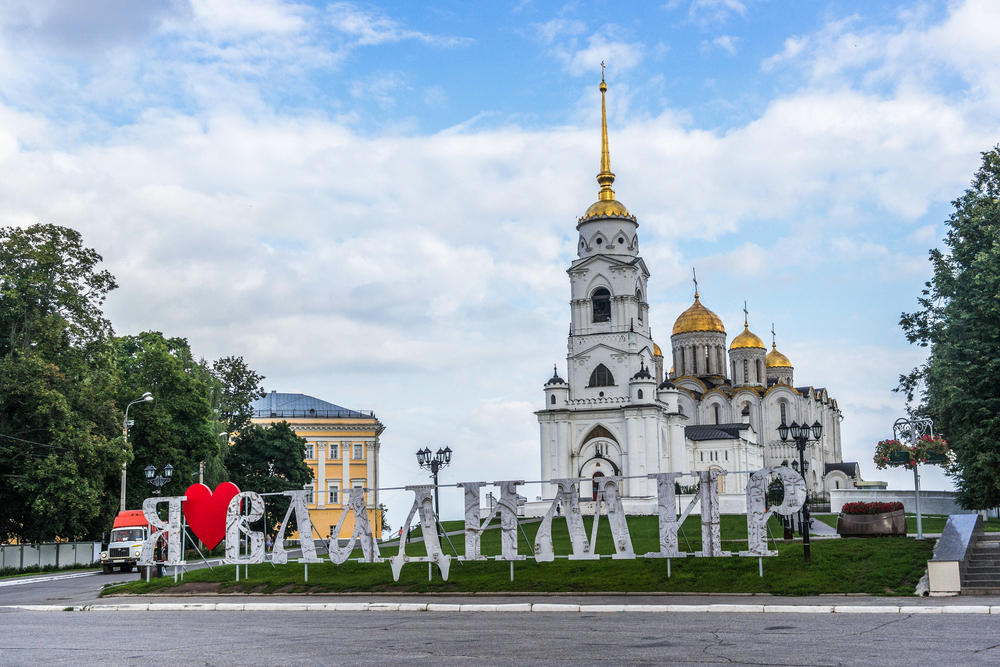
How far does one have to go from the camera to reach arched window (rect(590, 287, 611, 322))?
2783 inches

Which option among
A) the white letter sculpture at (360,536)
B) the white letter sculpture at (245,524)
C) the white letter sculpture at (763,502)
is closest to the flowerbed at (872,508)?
the white letter sculpture at (763,502)

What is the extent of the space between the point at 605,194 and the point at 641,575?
54415mm

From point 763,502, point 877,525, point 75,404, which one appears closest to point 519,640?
point 763,502

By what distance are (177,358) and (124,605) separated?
3042 centimetres

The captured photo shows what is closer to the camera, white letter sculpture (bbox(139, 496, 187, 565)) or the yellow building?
white letter sculpture (bbox(139, 496, 187, 565))

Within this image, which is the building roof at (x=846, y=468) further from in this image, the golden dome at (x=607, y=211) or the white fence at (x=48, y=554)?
the white fence at (x=48, y=554)

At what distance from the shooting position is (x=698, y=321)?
9494 centimetres

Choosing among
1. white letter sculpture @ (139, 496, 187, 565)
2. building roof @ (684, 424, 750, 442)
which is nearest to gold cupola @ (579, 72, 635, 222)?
building roof @ (684, 424, 750, 442)

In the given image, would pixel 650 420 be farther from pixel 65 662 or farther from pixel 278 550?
pixel 65 662

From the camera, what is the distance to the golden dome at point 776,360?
335 feet

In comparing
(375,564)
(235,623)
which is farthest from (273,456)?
(235,623)

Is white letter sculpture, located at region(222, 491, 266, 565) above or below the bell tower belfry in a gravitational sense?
below

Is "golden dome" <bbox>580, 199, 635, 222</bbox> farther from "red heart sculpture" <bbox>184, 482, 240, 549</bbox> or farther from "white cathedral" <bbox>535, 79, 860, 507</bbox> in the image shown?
"red heart sculpture" <bbox>184, 482, 240, 549</bbox>

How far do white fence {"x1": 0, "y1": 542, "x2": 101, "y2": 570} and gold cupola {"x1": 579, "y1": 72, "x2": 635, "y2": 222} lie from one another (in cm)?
4119
